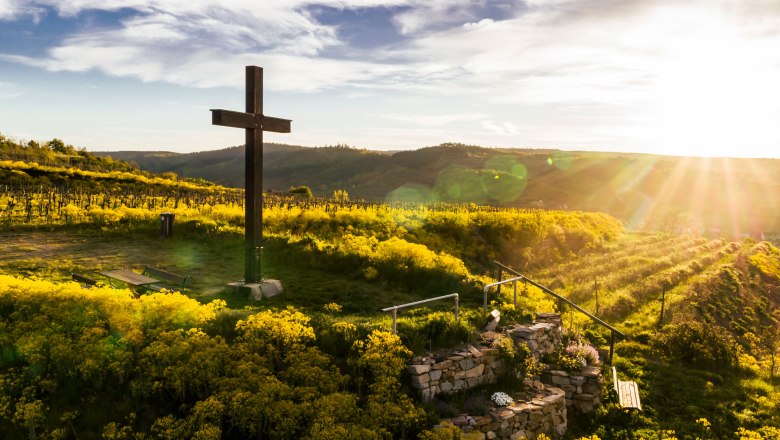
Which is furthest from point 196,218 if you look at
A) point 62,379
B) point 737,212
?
point 737,212

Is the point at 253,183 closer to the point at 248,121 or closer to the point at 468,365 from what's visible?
the point at 248,121

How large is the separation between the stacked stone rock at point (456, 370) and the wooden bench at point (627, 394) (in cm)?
385

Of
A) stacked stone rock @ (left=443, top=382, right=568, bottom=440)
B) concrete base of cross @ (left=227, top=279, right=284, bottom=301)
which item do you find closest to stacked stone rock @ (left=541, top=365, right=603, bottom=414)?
stacked stone rock @ (left=443, top=382, right=568, bottom=440)

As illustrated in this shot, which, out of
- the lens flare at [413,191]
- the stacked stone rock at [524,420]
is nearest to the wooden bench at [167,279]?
the stacked stone rock at [524,420]

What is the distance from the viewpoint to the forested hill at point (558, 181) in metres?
99.1

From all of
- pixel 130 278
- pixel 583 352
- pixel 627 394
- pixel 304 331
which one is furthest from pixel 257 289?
pixel 627 394

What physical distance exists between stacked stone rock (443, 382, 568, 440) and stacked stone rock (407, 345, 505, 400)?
65cm

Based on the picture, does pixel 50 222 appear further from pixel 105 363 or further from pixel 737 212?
pixel 737 212

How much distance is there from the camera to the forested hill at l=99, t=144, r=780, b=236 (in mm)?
99062

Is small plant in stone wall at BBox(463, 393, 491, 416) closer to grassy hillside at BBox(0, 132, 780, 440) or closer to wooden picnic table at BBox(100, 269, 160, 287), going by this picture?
grassy hillside at BBox(0, 132, 780, 440)

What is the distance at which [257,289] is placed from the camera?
1145cm

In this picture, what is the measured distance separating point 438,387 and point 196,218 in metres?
14.8

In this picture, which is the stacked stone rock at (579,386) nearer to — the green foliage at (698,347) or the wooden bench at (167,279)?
Answer: the green foliage at (698,347)

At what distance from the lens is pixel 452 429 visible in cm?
710
